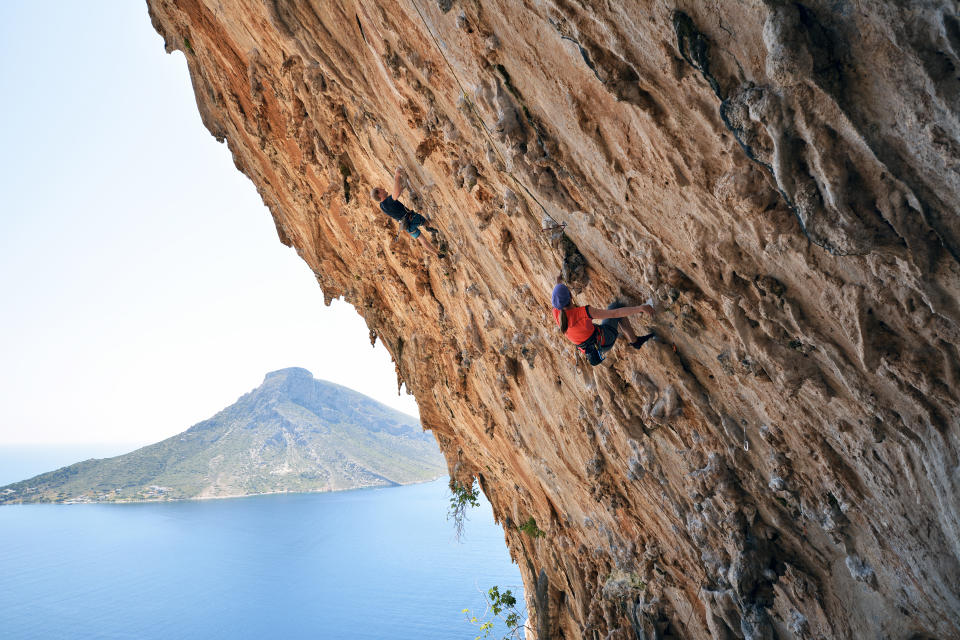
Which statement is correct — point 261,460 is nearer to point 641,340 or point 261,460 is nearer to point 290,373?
point 290,373

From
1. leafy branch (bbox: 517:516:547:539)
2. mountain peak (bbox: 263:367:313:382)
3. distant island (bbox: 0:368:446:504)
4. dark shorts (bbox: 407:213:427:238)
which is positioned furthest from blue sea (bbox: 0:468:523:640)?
mountain peak (bbox: 263:367:313:382)

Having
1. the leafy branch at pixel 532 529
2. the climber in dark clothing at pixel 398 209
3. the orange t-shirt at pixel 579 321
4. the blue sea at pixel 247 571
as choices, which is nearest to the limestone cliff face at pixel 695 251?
the climber in dark clothing at pixel 398 209

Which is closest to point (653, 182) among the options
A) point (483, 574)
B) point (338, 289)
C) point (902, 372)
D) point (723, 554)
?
point (902, 372)

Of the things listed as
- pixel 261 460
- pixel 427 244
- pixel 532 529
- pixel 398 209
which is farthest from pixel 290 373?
pixel 398 209

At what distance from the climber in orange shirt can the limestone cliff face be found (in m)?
0.25

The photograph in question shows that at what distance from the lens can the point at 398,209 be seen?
22.8 ft

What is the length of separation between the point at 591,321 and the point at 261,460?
125980 millimetres

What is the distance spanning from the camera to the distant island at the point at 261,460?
10275 centimetres

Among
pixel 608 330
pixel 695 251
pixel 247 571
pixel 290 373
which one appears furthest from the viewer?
pixel 290 373

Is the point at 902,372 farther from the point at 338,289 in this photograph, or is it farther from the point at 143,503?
the point at 143,503

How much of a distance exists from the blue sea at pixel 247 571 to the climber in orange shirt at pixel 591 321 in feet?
145

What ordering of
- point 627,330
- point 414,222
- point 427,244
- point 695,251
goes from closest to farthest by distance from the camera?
point 695,251 < point 627,330 < point 414,222 < point 427,244

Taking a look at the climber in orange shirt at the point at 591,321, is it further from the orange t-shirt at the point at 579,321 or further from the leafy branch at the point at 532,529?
the leafy branch at the point at 532,529

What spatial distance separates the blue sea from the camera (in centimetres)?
4516
